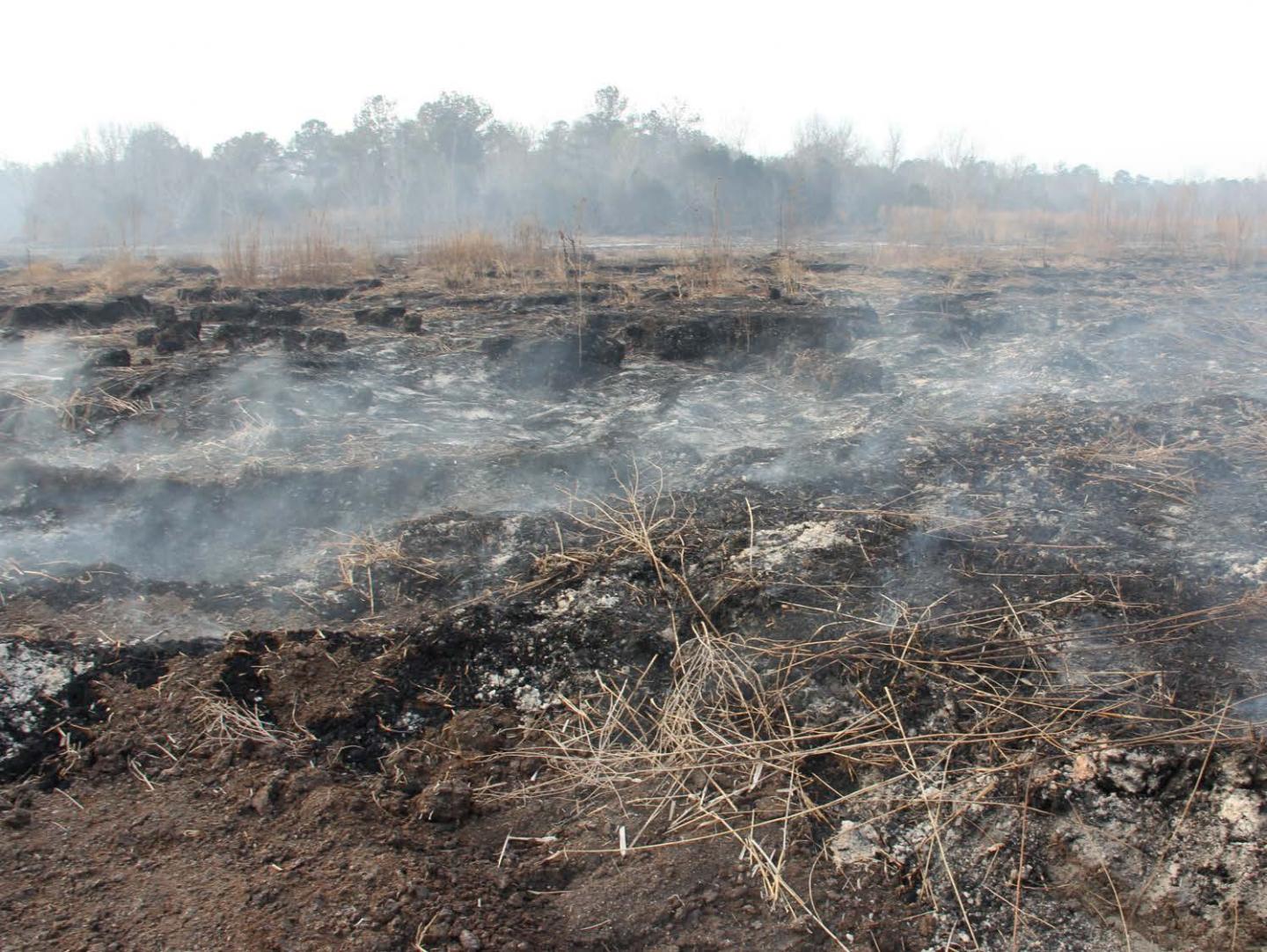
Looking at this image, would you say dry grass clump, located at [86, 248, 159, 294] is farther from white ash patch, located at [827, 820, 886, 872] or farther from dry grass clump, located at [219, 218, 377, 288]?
white ash patch, located at [827, 820, 886, 872]

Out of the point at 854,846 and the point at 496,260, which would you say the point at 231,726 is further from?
the point at 496,260

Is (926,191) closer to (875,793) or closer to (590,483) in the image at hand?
(590,483)

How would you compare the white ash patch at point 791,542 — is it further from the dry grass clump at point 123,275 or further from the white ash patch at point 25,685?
the dry grass clump at point 123,275

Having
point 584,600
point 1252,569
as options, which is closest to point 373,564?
point 584,600

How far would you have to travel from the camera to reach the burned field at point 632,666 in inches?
77.8

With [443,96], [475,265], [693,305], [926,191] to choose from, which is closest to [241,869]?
[693,305]

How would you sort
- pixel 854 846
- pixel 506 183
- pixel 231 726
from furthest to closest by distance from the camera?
pixel 506 183
pixel 231 726
pixel 854 846

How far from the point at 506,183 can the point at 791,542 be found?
86.9 feet

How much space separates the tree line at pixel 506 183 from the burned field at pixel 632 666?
16.5m

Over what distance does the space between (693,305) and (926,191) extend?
19693 millimetres

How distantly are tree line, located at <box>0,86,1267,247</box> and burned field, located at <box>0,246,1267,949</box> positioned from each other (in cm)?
1655

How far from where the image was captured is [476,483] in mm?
4328

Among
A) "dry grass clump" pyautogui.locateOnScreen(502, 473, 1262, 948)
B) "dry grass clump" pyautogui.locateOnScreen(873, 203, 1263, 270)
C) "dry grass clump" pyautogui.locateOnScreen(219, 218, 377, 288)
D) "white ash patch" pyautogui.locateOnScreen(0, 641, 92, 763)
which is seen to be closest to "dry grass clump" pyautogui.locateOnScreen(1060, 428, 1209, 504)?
"dry grass clump" pyautogui.locateOnScreen(502, 473, 1262, 948)

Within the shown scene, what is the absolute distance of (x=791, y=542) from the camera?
137 inches
